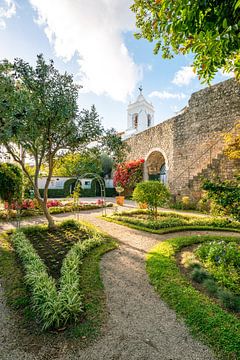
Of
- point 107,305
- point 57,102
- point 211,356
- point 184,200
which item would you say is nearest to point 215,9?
point 211,356

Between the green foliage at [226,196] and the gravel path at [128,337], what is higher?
the green foliage at [226,196]

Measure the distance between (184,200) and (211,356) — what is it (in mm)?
10454

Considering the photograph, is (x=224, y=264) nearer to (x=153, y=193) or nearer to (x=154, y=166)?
(x=153, y=193)

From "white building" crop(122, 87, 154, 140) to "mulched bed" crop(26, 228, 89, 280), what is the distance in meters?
28.3

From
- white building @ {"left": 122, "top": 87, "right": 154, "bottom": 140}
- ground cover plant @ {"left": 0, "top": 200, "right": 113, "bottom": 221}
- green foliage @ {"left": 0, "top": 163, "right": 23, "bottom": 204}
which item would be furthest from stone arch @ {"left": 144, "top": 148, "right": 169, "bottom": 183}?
white building @ {"left": 122, "top": 87, "right": 154, "bottom": 140}

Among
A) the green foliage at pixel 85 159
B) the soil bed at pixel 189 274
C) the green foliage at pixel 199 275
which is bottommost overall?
the soil bed at pixel 189 274

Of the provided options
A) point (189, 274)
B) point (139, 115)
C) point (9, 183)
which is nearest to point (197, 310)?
point (189, 274)

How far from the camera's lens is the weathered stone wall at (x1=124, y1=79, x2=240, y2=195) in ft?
37.3

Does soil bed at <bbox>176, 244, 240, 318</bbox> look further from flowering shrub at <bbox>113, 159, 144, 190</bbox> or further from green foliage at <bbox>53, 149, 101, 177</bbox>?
flowering shrub at <bbox>113, 159, 144, 190</bbox>

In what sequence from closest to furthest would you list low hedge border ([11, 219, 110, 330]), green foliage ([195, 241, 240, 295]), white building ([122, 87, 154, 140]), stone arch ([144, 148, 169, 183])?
low hedge border ([11, 219, 110, 330]), green foliage ([195, 241, 240, 295]), stone arch ([144, 148, 169, 183]), white building ([122, 87, 154, 140])

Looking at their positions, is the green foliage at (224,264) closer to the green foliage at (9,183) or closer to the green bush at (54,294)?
the green bush at (54,294)

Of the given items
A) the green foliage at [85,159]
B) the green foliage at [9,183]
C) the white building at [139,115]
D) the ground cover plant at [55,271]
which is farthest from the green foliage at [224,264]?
the white building at [139,115]

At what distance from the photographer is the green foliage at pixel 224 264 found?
10.9 feet

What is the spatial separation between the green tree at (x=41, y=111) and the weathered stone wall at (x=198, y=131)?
25.5ft
